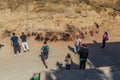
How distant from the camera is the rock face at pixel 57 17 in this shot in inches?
1032

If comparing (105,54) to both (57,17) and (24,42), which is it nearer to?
(24,42)

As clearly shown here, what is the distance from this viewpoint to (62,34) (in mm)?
25266

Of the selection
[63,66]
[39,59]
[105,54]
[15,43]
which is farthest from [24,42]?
[105,54]

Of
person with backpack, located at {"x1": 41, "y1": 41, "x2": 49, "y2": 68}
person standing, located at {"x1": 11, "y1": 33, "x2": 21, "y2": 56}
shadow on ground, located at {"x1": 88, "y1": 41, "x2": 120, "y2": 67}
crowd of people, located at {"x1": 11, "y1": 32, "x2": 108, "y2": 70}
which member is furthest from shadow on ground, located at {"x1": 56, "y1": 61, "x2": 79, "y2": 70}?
person standing, located at {"x1": 11, "y1": 33, "x2": 21, "y2": 56}

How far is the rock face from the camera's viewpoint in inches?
1032

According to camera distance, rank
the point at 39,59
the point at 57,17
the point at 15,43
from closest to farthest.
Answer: the point at 39,59 < the point at 15,43 < the point at 57,17

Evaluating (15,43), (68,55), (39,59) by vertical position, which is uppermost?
(68,55)

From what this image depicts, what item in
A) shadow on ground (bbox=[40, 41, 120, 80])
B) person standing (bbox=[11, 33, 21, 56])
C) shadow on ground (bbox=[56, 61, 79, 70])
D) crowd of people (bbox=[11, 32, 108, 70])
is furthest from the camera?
person standing (bbox=[11, 33, 21, 56])

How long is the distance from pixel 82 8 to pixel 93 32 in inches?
132

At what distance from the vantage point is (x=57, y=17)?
2717 cm

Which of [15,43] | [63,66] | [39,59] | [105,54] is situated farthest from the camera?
[105,54]

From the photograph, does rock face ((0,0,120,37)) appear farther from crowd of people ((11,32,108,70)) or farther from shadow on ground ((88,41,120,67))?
crowd of people ((11,32,108,70))

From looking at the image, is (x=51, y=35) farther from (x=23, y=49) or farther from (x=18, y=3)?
(x=18, y=3)

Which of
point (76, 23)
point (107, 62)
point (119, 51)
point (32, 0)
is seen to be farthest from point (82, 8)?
point (107, 62)
